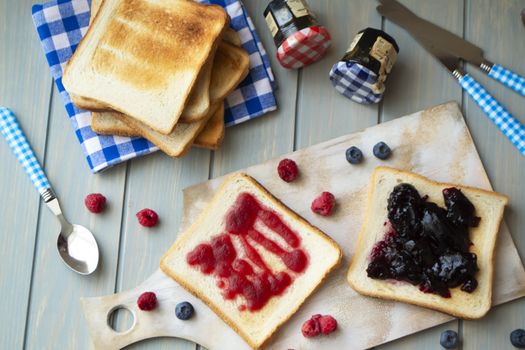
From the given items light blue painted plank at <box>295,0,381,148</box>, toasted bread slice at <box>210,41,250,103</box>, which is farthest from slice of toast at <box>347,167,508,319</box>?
toasted bread slice at <box>210,41,250,103</box>

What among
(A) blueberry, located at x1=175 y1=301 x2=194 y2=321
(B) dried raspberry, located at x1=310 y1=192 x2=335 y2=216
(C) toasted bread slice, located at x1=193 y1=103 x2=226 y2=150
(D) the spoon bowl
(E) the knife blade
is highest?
(E) the knife blade

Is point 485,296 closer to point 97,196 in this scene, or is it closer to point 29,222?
point 97,196

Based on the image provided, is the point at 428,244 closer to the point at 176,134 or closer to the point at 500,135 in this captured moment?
the point at 500,135

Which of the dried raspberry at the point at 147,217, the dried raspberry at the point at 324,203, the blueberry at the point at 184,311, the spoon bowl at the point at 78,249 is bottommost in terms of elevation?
the blueberry at the point at 184,311

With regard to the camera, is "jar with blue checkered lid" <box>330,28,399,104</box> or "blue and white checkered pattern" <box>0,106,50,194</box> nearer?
"jar with blue checkered lid" <box>330,28,399,104</box>

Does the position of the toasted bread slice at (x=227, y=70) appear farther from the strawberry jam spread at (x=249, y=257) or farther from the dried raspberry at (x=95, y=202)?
the dried raspberry at (x=95, y=202)

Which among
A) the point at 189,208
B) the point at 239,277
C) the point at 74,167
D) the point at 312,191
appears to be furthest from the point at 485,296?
the point at 74,167

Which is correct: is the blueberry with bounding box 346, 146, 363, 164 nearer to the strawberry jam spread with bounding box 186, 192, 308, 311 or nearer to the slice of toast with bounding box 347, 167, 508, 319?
the slice of toast with bounding box 347, 167, 508, 319

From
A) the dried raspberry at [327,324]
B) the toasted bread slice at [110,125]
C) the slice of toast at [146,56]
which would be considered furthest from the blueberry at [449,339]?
the toasted bread slice at [110,125]
